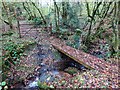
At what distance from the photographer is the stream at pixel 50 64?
7.29m

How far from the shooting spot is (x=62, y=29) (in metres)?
13.0

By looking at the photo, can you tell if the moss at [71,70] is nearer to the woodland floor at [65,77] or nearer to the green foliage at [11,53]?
the woodland floor at [65,77]

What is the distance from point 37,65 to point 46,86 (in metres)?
2.51

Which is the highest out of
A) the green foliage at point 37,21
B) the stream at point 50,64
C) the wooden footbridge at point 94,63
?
the green foliage at point 37,21

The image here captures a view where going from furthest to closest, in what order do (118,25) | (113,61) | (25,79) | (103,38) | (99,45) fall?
(103,38), (99,45), (118,25), (113,61), (25,79)

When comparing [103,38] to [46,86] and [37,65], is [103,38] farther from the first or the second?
[46,86]

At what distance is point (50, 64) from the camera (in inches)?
345

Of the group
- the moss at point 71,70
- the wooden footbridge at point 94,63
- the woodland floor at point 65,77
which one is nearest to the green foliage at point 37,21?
the woodland floor at point 65,77

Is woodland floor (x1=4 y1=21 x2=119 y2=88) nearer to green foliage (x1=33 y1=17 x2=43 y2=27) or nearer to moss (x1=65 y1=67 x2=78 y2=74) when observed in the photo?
moss (x1=65 y1=67 x2=78 y2=74)

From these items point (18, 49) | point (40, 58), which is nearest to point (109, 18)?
point (40, 58)

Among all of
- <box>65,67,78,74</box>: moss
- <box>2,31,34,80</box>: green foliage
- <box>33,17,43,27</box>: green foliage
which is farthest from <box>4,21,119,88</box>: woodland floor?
Answer: <box>33,17,43,27</box>: green foliage

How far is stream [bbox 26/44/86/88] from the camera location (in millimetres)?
7291

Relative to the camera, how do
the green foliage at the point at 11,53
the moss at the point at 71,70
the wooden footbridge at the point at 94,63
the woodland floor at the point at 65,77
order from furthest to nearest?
the green foliage at the point at 11,53
the moss at the point at 71,70
the wooden footbridge at the point at 94,63
the woodland floor at the point at 65,77

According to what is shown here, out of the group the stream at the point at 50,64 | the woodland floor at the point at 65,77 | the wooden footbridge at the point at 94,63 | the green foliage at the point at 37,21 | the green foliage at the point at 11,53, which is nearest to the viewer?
the woodland floor at the point at 65,77
